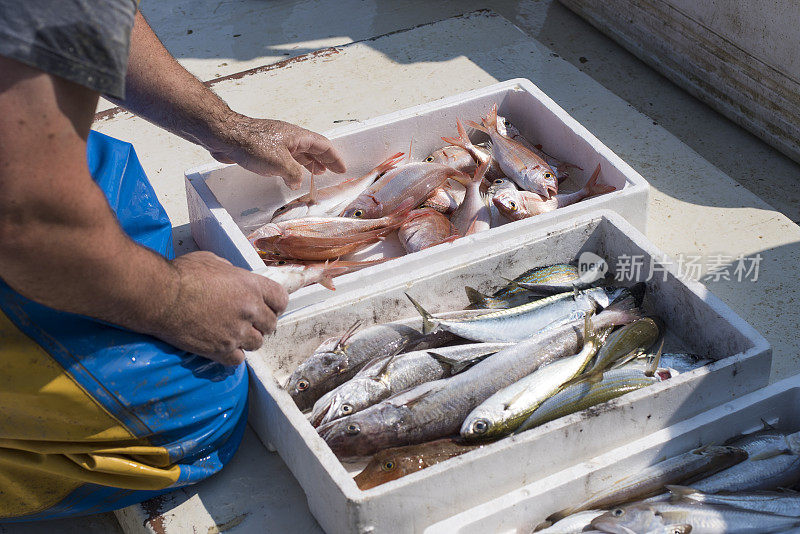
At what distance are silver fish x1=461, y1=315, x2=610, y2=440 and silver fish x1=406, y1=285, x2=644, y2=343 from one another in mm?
160

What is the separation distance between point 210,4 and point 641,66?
2901 mm

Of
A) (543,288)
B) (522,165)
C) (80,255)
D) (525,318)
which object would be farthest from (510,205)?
(80,255)

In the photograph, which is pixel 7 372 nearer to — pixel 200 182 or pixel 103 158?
pixel 103 158

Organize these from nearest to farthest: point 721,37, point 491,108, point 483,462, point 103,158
Result: point 483,462 < point 103,158 < point 491,108 < point 721,37

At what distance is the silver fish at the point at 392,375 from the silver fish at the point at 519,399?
20 centimetres

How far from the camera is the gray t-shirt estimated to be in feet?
4.51

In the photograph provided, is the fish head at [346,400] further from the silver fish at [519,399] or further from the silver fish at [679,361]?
the silver fish at [679,361]

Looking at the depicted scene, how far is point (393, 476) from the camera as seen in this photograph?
7.04 ft

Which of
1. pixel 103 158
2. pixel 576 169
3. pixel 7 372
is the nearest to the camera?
pixel 7 372

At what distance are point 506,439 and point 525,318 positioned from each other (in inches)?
21.9

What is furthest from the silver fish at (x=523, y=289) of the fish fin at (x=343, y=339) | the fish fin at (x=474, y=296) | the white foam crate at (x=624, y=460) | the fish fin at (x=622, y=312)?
the white foam crate at (x=624, y=460)

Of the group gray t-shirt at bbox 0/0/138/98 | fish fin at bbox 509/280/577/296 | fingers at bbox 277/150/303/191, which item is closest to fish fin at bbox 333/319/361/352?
fish fin at bbox 509/280/577/296

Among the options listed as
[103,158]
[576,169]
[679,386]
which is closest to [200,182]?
[103,158]

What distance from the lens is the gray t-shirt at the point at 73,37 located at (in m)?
1.38
